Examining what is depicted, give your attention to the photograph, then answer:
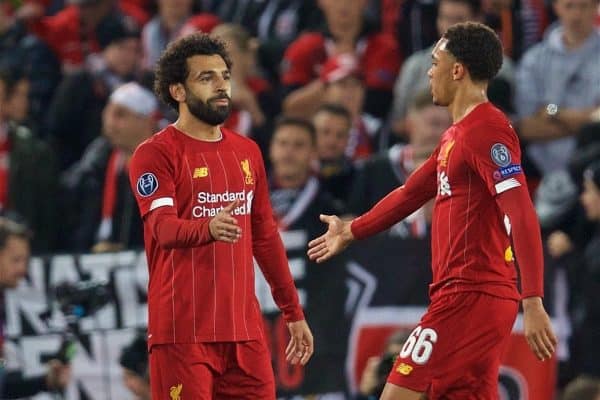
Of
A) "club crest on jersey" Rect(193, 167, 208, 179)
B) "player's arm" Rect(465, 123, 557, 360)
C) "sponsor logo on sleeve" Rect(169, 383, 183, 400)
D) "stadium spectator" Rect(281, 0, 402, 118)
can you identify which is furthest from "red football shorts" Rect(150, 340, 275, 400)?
"stadium spectator" Rect(281, 0, 402, 118)

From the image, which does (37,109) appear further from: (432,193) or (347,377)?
(432,193)

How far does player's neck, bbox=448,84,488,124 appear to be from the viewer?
788cm

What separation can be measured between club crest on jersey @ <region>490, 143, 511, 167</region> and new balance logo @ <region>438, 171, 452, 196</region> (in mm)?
336

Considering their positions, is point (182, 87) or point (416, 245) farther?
point (416, 245)

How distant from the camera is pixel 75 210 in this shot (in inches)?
521

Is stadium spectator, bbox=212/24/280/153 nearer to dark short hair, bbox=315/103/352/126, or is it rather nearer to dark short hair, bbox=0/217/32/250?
dark short hair, bbox=315/103/352/126

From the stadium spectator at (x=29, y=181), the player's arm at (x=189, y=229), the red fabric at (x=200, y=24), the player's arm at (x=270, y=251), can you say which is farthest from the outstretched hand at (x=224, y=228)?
the red fabric at (x=200, y=24)

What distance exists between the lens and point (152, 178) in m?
7.77

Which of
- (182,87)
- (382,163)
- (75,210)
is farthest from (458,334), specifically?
(75,210)

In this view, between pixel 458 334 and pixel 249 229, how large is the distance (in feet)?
3.78

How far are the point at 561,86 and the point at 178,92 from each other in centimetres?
468

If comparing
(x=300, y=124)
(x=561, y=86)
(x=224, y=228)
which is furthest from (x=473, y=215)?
(x=561, y=86)

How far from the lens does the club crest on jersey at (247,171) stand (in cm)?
803

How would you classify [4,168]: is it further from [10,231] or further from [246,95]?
[246,95]
